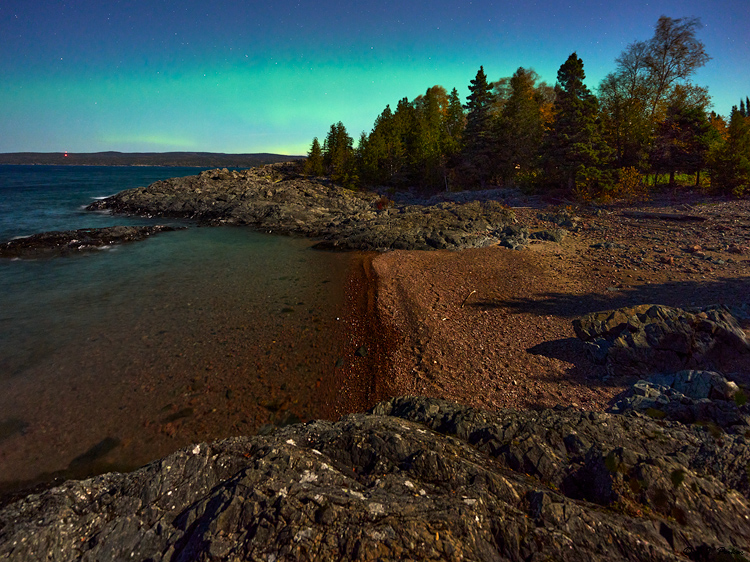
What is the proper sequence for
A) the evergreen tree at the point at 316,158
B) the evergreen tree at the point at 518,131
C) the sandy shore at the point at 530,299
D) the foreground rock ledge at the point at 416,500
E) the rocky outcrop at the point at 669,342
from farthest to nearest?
the evergreen tree at the point at 316,158 → the evergreen tree at the point at 518,131 → the sandy shore at the point at 530,299 → the rocky outcrop at the point at 669,342 → the foreground rock ledge at the point at 416,500

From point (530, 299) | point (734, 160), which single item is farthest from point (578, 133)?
point (530, 299)

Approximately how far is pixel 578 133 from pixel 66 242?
4370 cm


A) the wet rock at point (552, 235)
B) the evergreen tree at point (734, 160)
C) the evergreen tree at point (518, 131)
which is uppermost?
the evergreen tree at point (518, 131)

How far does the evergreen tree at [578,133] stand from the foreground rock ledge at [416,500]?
27.5m

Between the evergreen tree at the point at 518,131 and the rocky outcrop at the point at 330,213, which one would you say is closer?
the rocky outcrop at the point at 330,213

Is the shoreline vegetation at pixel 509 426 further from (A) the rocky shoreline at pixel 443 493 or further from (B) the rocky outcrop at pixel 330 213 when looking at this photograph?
(B) the rocky outcrop at pixel 330 213

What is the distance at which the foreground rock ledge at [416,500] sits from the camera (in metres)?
3.30

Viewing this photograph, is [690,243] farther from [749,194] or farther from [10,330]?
[10,330]

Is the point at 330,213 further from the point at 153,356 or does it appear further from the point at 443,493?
the point at 443,493

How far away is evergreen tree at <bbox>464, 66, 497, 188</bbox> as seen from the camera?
42188 mm

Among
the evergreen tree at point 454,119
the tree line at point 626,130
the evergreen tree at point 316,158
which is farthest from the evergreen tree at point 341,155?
the tree line at point 626,130

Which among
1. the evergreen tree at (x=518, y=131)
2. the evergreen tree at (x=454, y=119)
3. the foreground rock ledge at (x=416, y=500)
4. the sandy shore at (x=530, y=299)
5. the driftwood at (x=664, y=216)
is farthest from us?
the evergreen tree at (x=454, y=119)

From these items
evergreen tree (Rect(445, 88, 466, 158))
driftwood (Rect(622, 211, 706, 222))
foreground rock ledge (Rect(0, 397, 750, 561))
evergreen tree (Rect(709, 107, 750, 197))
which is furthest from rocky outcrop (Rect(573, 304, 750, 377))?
evergreen tree (Rect(445, 88, 466, 158))

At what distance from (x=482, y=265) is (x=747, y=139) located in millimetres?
23546
